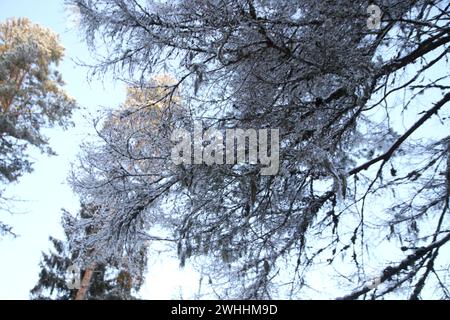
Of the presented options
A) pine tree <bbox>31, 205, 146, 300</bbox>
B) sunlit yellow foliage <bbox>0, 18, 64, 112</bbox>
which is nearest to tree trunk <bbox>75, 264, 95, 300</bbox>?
pine tree <bbox>31, 205, 146, 300</bbox>

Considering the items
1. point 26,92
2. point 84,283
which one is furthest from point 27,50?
point 84,283

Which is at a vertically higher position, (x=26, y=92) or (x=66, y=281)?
(x=26, y=92)

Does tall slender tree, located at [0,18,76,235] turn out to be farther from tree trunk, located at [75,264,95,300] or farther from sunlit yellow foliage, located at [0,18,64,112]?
tree trunk, located at [75,264,95,300]

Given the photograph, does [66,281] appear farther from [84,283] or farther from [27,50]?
[27,50]

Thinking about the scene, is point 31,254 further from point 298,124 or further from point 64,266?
point 298,124

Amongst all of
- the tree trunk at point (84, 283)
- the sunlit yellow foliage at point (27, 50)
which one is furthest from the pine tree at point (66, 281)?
the sunlit yellow foliage at point (27, 50)

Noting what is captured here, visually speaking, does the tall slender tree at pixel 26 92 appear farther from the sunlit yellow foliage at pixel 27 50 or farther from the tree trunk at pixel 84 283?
the tree trunk at pixel 84 283

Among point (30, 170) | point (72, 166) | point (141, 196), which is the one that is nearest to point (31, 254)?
point (30, 170)

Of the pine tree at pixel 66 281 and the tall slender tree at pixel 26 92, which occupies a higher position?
the tall slender tree at pixel 26 92

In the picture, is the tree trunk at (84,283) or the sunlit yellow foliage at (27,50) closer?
the tree trunk at (84,283)

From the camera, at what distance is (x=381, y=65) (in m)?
2.74

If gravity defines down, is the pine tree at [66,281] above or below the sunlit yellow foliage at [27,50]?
below

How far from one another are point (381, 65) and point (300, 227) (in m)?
1.35

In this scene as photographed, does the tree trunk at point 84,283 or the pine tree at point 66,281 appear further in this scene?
the pine tree at point 66,281
